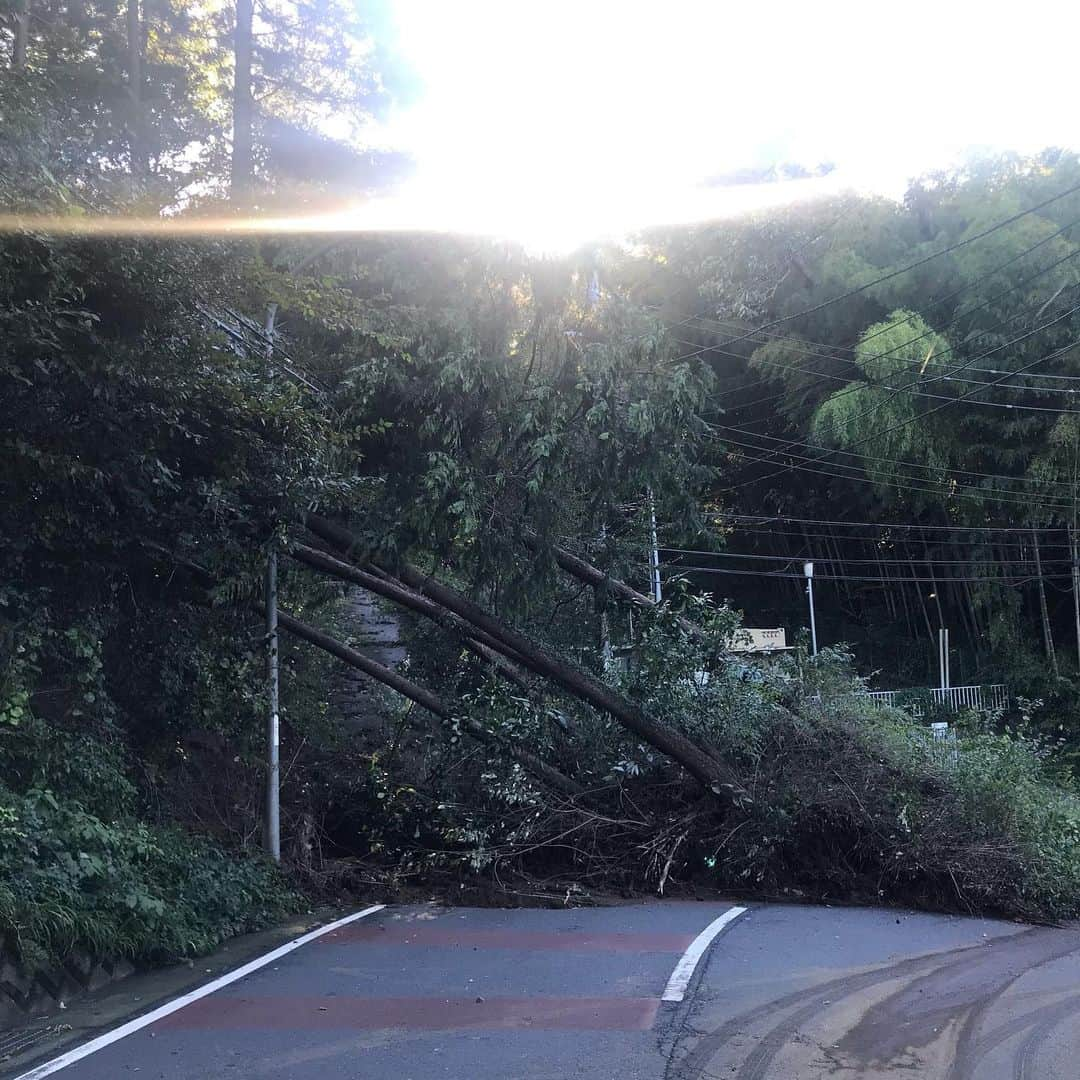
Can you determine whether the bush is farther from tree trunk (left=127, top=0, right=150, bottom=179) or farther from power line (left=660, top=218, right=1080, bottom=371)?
power line (left=660, top=218, right=1080, bottom=371)

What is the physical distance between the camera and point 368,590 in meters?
11.6

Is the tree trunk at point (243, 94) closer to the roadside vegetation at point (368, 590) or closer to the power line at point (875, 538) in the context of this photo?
the roadside vegetation at point (368, 590)

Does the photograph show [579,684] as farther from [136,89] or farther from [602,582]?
[136,89]

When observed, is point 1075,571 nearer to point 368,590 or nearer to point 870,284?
point 870,284

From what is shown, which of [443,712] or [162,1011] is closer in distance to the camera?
[162,1011]

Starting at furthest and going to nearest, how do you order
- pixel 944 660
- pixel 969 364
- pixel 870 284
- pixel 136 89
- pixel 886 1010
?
pixel 944 660 → pixel 870 284 → pixel 969 364 → pixel 136 89 → pixel 886 1010

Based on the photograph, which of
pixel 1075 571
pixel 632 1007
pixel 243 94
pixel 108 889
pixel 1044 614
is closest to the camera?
pixel 632 1007

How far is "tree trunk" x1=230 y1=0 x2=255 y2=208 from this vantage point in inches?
535

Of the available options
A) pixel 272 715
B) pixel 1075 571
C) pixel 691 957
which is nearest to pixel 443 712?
pixel 272 715

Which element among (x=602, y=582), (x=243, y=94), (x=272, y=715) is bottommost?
(x=272, y=715)

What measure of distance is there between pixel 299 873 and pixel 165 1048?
186 inches

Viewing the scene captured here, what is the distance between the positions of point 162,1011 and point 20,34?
26.0 feet

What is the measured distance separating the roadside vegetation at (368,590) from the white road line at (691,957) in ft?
4.06

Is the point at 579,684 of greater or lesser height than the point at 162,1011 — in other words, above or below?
above
